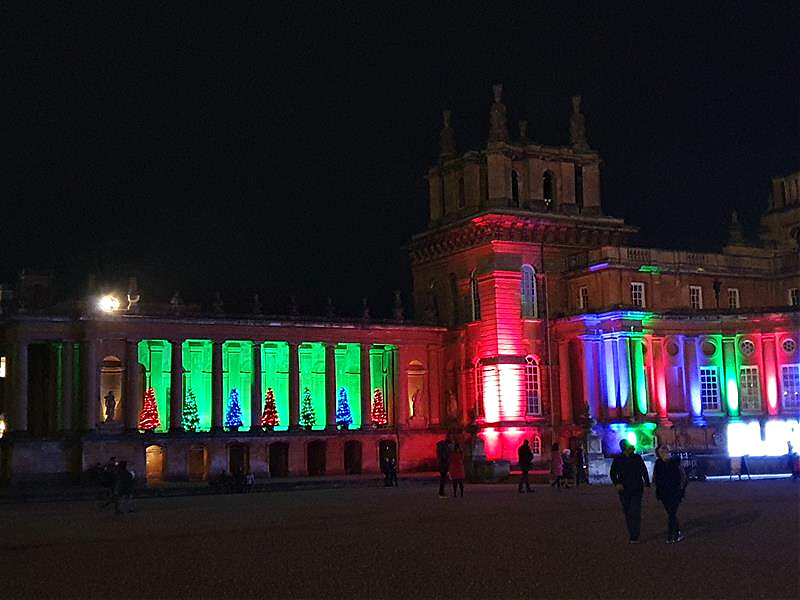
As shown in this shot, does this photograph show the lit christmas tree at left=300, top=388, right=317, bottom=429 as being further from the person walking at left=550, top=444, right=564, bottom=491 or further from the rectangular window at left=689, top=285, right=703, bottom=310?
the person walking at left=550, top=444, right=564, bottom=491

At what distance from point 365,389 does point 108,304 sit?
1591 centimetres

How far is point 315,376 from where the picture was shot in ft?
243

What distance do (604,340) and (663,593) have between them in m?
50.9

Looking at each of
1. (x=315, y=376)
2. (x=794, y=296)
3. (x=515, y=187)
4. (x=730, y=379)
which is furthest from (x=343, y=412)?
(x=794, y=296)

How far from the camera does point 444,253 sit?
70.0 m

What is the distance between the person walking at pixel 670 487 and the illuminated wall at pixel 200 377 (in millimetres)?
52037

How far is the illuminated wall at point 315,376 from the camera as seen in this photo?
241ft

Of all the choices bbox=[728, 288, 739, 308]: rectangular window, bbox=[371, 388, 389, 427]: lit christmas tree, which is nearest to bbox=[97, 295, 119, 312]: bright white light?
bbox=[371, 388, 389, 427]: lit christmas tree

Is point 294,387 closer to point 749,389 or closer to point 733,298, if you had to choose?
point 749,389

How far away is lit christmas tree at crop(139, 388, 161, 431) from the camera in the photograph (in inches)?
2479

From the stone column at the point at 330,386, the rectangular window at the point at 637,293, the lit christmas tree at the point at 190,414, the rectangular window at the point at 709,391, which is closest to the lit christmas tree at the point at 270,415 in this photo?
the stone column at the point at 330,386

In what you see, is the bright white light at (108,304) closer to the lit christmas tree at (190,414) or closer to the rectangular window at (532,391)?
the lit christmas tree at (190,414)

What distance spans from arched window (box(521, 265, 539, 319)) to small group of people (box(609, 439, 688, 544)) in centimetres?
4554

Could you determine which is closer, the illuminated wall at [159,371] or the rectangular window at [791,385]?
the rectangular window at [791,385]
